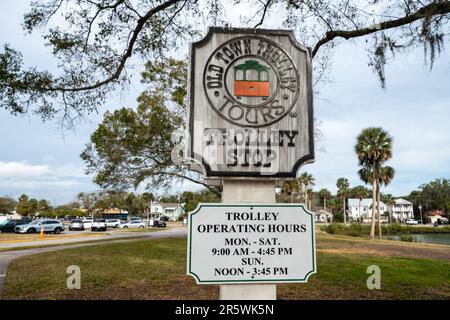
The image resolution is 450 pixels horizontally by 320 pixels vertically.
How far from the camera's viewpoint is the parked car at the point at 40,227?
1385 inches

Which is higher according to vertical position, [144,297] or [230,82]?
[230,82]

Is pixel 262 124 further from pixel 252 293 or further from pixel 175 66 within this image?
pixel 175 66

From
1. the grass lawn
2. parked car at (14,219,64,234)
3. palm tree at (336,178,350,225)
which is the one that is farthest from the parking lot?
palm tree at (336,178,350,225)

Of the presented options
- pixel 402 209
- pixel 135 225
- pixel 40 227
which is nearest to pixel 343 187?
pixel 135 225

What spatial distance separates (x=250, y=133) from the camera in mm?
3379

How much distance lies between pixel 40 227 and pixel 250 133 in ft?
122

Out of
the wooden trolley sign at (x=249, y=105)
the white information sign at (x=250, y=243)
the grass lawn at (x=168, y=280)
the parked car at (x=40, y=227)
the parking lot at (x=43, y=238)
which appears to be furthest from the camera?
the parked car at (x=40, y=227)

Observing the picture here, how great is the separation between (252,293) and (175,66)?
623 inches

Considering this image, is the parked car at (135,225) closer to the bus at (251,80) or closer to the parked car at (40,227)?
the parked car at (40,227)

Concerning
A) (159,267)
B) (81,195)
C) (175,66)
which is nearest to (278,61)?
(159,267)

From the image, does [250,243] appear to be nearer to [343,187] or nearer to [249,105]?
[249,105]

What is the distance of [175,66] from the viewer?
58.6ft

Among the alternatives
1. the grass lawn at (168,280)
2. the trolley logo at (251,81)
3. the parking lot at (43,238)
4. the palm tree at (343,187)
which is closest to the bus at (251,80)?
the trolley logo at (251,81)

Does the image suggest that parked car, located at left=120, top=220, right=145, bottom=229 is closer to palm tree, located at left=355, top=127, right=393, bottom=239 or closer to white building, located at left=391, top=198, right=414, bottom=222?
palm tree, located at left=355, top=127, right=393, bottom=239
